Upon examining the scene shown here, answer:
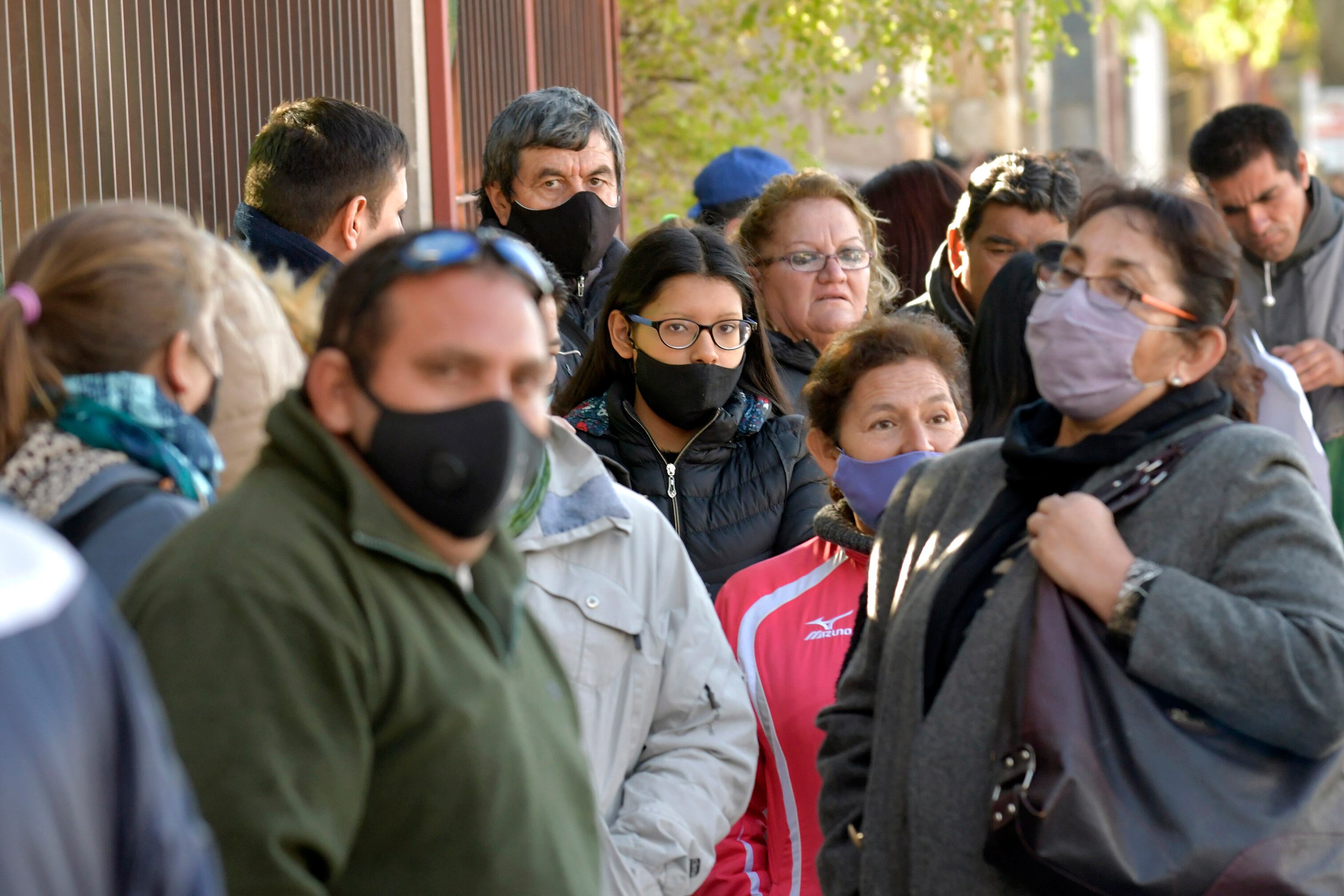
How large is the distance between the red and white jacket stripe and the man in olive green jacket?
1569 mm

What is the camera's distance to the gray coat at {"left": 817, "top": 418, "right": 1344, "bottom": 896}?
255 centimetres

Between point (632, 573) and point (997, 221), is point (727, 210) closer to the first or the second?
point (997, 221)

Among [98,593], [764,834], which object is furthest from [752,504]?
[98,593]

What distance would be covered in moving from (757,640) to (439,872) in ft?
6.40

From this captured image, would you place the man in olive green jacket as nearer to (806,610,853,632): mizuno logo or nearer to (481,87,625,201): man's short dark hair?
(806,610,853,632): mizuno logo

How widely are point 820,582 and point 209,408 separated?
5.80ft

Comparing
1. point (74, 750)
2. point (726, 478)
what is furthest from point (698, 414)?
point (74, 750)

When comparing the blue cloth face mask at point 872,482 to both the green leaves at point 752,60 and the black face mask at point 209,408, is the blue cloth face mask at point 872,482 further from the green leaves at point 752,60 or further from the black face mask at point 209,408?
the green leaves at point 752,60

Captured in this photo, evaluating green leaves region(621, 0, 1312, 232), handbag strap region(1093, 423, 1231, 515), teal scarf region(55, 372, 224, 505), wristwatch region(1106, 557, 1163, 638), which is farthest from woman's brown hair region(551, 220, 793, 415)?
green leaves region(621, 0, 1312, 232)

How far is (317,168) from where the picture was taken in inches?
157

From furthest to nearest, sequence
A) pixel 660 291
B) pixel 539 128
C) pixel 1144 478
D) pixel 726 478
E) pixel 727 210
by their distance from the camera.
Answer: pixel 727 210 < pixel 539 128 < pixel 660 291 < pixel 726 478 < pixel 1144 478

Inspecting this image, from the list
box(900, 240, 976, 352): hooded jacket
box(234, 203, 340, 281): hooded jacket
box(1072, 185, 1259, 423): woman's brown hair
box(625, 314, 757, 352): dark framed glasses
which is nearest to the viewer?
box(1072, 185, 1259, 423): woman's brown hair

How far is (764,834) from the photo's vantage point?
12.6ft

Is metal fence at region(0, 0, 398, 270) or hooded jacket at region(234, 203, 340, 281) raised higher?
metal fence at region(0, 0, 398, 270)
